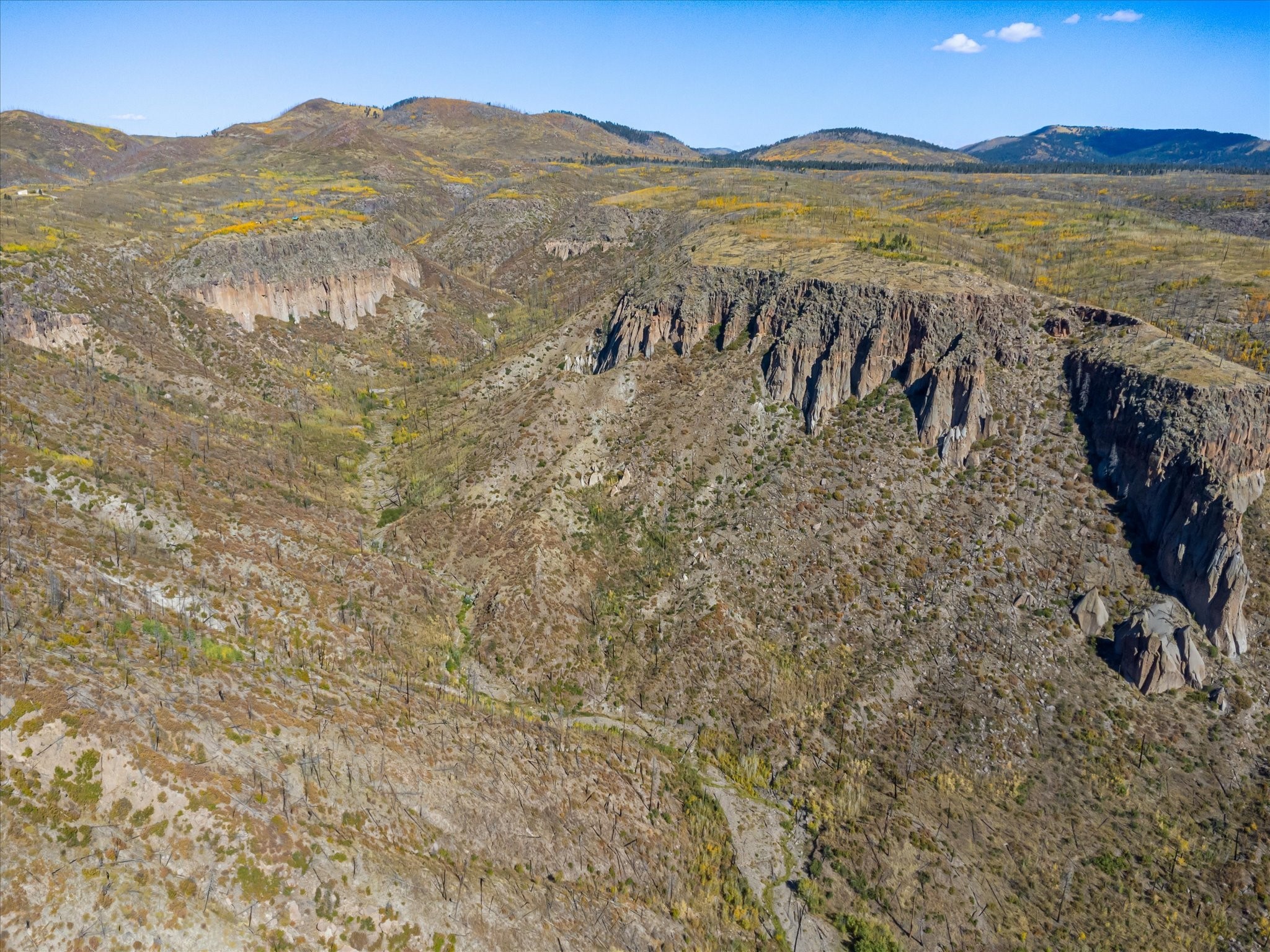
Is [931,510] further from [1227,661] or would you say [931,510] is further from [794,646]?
[1227,661]

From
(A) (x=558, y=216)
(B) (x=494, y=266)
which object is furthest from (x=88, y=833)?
(A) (x=558, y=216)

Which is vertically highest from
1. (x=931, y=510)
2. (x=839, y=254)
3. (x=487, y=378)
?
(x=839, y=254)

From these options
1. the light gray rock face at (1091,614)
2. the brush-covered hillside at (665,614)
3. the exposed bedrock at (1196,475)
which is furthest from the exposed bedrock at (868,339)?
the light gray rock face at (1091,614)

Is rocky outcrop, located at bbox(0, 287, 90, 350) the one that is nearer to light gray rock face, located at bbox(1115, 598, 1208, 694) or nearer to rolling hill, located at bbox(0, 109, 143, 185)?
light gray rock face, located at bbox(1115, 598, 1208, 694)

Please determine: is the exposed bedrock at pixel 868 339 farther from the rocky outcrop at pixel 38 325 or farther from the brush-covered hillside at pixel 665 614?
the rocky outcrop at pixel 38 325

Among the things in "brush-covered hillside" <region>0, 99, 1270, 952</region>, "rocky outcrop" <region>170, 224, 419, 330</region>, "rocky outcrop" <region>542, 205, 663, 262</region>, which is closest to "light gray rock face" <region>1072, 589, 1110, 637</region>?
"brush-covered hillside" <region>0, 99, 1270, 952</region>

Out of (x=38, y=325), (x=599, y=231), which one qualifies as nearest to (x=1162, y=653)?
(x=38, y=325)
